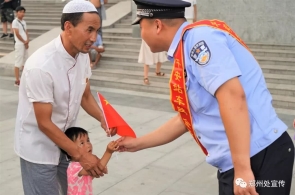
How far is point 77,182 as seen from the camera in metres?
2.88

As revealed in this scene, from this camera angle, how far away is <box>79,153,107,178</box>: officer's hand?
256cm

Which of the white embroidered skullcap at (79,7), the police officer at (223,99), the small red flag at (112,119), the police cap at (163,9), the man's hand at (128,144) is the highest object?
the police cap at (163,9)

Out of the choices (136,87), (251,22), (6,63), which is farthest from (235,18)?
(6,63)

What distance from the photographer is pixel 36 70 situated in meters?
2.39

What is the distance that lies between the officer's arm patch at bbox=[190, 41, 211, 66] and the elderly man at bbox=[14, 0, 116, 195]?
0.80m

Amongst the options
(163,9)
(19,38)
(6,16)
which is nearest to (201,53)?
(163,9)

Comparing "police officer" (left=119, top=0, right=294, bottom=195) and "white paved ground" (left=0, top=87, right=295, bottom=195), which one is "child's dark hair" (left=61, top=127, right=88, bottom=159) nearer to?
"police officer" (left=119, top=0, right=294, bottom=195)

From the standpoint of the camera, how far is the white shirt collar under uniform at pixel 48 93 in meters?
2.40

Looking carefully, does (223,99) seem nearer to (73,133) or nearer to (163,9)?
(163,9)

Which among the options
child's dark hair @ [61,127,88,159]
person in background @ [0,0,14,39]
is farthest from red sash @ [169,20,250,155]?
person in background @ [0,0,14,39]

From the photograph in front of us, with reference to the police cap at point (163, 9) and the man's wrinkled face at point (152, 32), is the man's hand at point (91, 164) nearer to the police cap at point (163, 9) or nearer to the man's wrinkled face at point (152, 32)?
the man's wrinkled face at point (152, 32)

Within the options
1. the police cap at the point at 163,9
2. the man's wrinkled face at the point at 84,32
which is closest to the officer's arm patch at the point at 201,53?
the police cap at the point at 163,9

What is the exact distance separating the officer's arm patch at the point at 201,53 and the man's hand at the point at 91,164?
1.04m

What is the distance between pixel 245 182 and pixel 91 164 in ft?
3.50
